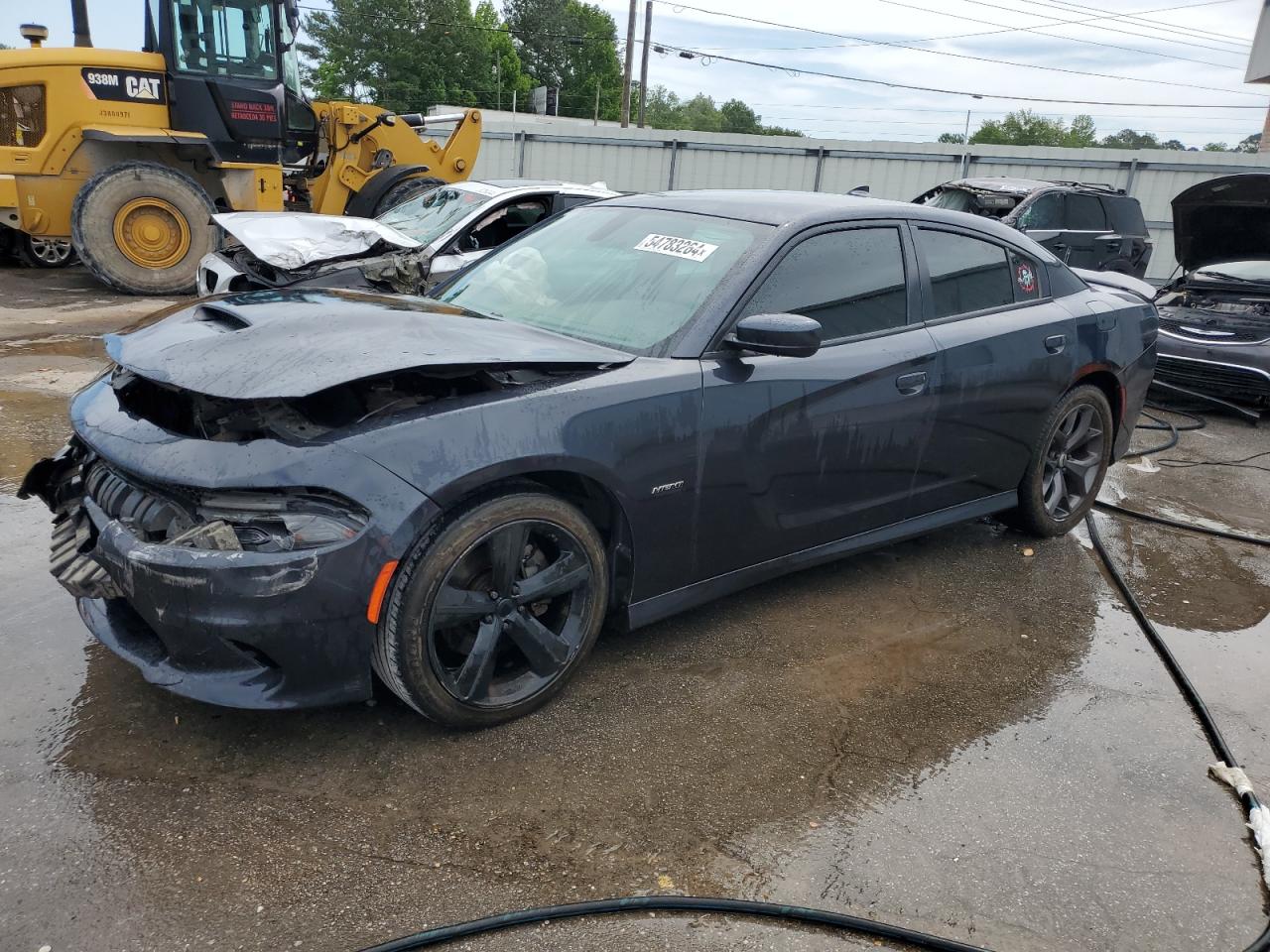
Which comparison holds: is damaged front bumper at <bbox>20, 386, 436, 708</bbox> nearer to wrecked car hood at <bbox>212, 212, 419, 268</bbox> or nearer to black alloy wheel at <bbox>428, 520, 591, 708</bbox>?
black alloy wheel at <bbox>428, 520, 591, 708</bbox>

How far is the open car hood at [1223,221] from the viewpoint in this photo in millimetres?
7434

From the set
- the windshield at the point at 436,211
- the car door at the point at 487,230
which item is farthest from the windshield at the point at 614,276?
the windshield at the point at 436,211

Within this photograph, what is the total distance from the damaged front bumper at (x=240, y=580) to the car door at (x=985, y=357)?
2.32m

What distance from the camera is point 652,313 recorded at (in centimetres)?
322

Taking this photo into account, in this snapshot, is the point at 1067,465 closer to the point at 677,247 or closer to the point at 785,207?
the point at 785,207

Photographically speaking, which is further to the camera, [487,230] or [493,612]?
[487,230]

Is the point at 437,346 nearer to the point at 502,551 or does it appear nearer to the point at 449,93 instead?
the point at 502,551

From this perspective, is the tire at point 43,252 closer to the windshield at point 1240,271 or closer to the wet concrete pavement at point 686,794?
the wet concrete pavement at point 686,794

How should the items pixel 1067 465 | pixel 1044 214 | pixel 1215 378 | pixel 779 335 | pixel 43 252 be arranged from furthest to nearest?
pixel 43 252
pixel 1044 214
pixel 1215 378
pixel 1067 465
pixel 779 335

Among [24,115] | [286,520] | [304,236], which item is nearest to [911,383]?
[286,520]

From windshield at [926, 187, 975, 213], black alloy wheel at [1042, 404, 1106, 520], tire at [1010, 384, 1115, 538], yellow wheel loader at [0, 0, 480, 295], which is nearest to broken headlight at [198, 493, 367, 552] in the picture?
tire at [1010, 384, 1115, 538]

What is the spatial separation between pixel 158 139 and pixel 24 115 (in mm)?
1371

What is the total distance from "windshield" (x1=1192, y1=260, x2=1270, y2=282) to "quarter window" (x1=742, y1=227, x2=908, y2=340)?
6.38 m

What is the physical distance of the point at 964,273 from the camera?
400cm
